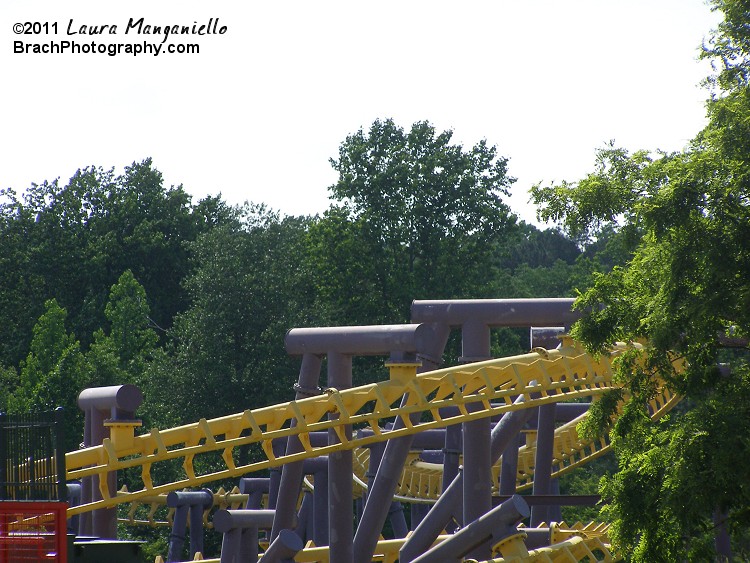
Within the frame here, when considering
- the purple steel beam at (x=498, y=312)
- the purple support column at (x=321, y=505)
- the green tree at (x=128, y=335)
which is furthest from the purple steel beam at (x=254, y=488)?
the green tree at (x=128, y=335)

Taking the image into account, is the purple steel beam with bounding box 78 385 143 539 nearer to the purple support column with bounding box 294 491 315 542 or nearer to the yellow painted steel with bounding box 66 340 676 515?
the yellow painted steel with bounding box 66 340 676 515

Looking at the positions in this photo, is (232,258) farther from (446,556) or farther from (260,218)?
(446,556)

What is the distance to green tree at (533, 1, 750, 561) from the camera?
478 inches

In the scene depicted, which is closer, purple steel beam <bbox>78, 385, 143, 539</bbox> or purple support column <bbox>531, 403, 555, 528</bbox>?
purple steel beam <bbox>78, 385, 143, 539</bbox>

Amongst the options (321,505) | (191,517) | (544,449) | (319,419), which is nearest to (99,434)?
(191,517)

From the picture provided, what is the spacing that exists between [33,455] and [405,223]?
30532 mm

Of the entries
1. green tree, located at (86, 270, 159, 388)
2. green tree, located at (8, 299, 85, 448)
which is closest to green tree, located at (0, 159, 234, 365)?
green tree, located at (86, 270, 159, 388)

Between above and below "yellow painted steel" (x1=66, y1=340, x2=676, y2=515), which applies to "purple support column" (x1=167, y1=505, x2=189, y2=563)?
below

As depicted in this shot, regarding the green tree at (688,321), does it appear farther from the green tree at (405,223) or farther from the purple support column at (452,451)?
the green tree at (405,223)

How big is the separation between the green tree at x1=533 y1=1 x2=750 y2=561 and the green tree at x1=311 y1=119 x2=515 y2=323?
2535cm

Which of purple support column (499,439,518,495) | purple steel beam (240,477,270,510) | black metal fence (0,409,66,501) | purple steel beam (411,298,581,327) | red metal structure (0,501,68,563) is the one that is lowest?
purple steel beam (240,477,270,510)

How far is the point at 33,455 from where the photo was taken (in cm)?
1072

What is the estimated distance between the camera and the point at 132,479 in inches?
1532

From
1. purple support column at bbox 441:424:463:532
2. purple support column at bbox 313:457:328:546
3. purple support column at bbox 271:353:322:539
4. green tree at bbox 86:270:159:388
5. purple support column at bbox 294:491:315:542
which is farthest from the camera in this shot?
green tree at bbox 86:270:159:388
